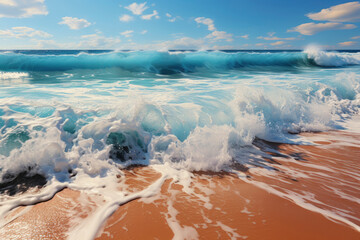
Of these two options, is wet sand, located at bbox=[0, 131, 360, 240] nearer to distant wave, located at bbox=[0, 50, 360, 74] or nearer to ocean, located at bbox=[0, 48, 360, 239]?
ocean, located at bbox=[0, 48, 360, 239]

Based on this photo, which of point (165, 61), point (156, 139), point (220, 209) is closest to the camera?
point (220, 209)

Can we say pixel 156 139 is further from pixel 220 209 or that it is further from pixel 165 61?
pixel 165 61

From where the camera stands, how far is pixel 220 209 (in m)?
2.28

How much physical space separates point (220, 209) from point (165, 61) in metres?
12.8

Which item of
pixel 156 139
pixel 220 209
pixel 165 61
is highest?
pixel 165 61

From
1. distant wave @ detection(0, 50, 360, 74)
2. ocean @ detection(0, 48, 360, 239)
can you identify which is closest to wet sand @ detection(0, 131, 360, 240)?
ocean @ detection(0, 48, 360, 239)

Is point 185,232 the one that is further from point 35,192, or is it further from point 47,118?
point 47,118

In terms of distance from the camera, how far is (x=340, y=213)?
7.32 ft

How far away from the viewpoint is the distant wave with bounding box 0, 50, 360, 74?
1208 cm

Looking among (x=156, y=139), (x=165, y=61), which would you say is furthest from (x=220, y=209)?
(x=165, y=61)

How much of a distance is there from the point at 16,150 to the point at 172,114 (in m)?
2.64

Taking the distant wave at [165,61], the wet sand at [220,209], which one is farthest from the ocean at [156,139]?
the distant wave at [165,61]

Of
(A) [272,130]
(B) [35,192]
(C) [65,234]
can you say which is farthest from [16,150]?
(A) [272,130]

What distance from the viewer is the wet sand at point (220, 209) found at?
194 cm
